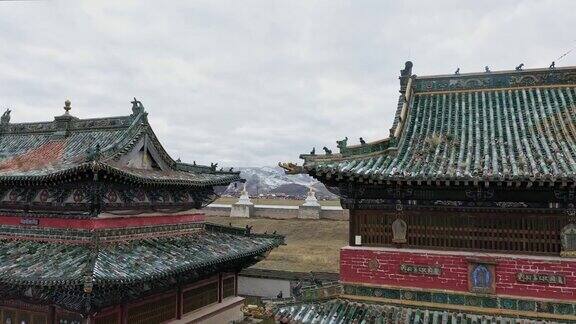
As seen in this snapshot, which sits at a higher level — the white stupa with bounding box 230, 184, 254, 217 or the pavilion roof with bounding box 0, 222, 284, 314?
the white stupa with bounding box 230, 184, 254, 217

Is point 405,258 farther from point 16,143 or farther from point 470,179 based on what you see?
point 16,143

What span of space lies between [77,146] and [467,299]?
16.8 meters

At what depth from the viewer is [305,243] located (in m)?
38.8

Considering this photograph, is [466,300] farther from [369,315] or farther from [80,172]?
[80,172]

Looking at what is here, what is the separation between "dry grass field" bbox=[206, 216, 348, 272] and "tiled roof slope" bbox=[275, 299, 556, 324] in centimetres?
2095

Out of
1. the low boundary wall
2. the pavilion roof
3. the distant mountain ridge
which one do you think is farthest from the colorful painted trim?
the distant mountain ridge

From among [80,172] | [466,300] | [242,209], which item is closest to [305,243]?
[242,209]

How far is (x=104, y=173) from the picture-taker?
51.8 ft

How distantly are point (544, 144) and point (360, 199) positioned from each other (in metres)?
4.90

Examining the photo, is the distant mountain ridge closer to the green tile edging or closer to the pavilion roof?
the pavilion roof

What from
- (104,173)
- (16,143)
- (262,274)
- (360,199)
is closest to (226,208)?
(262,274)

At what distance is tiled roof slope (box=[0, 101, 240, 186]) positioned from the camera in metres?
18.0

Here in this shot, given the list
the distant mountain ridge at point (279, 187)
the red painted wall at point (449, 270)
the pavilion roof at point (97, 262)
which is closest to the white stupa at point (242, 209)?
the pavilion roof at point (97, 262)

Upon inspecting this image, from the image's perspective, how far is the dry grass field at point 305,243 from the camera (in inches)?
1358
